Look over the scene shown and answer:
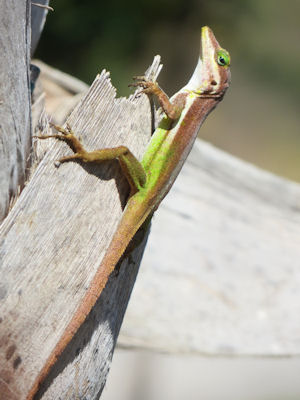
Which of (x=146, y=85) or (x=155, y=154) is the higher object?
(x=146, y=85)

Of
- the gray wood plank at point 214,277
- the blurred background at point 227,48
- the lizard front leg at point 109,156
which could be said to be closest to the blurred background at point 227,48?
the blurred background at point 227,48

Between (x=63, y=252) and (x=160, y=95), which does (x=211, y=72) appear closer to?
(x=160, y=95)

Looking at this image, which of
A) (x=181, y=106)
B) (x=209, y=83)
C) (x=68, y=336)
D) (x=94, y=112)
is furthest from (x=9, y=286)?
(x=209, y=83)

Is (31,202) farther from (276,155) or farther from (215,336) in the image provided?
(276,155)

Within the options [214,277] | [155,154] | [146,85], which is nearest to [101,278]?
[155,154]

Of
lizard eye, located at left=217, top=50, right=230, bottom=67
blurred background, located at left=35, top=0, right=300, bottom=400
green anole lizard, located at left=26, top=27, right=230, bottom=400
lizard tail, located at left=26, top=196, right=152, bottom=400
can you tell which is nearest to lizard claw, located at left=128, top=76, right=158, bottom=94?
green anole lizard, located at left=26, top=27, right=230, bottom=400

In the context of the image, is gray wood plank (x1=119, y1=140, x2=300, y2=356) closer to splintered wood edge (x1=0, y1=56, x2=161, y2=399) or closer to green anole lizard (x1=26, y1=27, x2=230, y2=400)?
green anole lizard (x1=26, y1=27, x2=230, y2=400)

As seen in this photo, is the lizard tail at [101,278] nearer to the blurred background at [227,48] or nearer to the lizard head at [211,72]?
the lizard head at [211,72]
